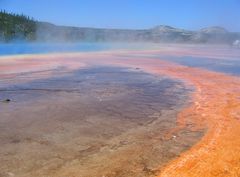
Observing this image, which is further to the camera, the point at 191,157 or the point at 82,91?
the point at 82,91

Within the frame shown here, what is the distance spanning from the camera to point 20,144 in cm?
535

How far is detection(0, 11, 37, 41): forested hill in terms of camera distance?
47.5 m

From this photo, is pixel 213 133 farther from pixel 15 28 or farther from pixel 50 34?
pixel 50 34

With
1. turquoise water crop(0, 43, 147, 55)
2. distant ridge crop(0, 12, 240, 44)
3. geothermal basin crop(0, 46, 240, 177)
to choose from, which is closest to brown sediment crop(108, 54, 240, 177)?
geothermal basin crop(0, 46, 240, 177)

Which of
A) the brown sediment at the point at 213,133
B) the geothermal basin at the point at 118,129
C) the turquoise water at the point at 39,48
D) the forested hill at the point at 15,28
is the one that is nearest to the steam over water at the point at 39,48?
the turquoise water at the point at 39,48

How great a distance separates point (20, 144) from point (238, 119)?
13.6 ft

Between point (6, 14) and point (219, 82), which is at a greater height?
point (6, 14)

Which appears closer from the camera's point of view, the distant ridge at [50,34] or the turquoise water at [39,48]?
the turquoise water at [39,48]

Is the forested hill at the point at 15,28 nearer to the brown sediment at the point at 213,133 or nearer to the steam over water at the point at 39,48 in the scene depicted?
the steam over water at the point at 39,48

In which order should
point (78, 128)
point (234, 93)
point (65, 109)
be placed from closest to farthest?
point (78, 128), point (65, 109), point (234, 93)

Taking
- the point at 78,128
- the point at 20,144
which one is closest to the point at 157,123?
the point at 78,128

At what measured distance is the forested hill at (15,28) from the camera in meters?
47.5

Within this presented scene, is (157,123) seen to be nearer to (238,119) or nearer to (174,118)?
(174,118)

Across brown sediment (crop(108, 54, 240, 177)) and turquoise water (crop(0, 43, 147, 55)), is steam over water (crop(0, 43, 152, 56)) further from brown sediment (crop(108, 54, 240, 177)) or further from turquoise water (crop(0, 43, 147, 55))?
brown sediment (crop(108, 54, 240, 177))
